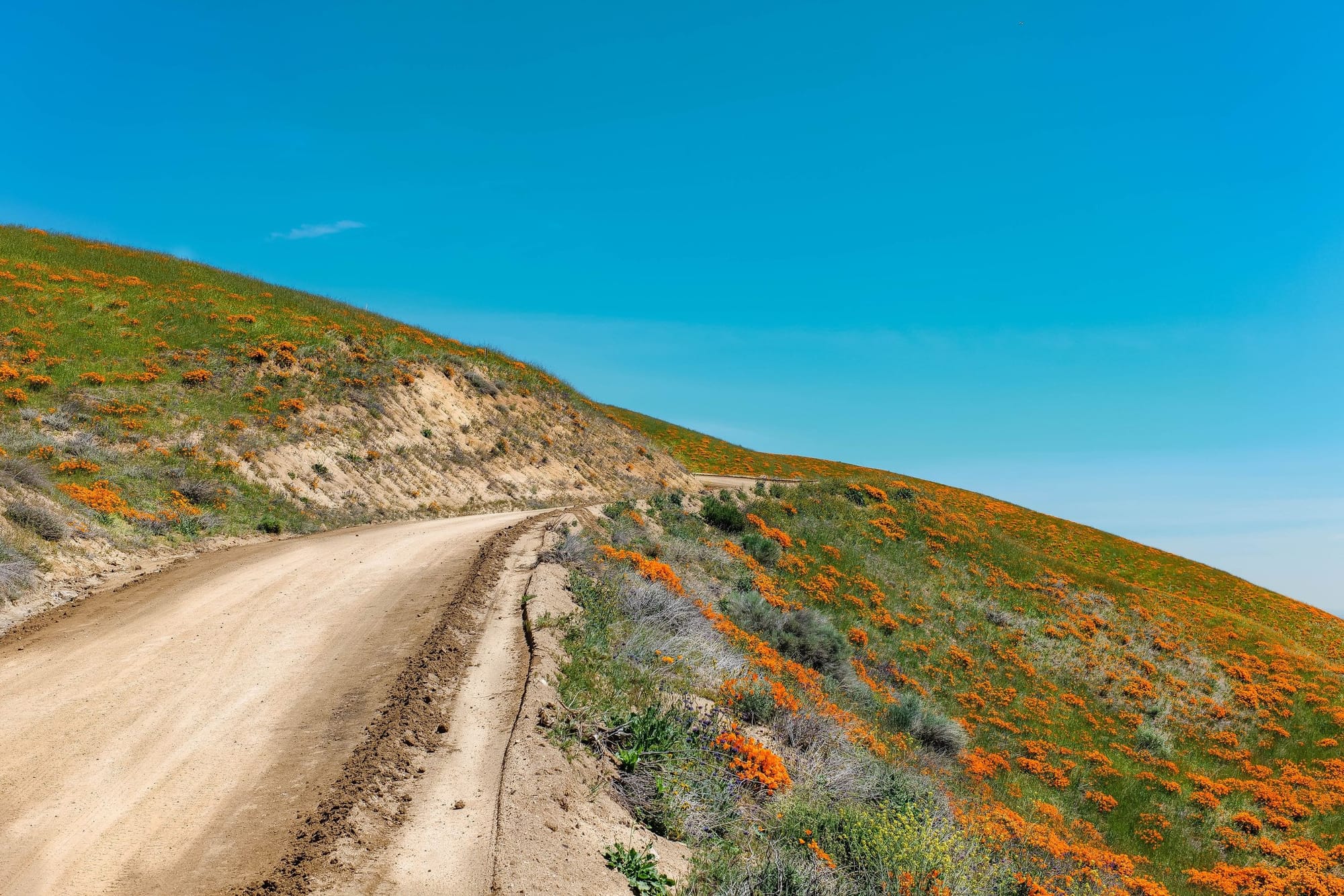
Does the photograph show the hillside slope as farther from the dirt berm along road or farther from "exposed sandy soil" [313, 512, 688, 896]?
"exposed sandy soil" [313, 512, 688, 896]

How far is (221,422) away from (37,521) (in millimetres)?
9795

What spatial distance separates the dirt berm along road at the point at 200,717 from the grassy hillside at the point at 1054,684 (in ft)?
16.1

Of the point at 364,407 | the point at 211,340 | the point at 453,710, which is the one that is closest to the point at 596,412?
the point at 364,407

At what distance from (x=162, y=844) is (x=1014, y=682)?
895 inches

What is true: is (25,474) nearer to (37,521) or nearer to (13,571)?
(37,521)

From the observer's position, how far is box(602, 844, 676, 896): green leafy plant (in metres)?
5.25

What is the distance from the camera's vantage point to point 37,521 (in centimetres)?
1254

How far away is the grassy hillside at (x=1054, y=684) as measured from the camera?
44.5ft

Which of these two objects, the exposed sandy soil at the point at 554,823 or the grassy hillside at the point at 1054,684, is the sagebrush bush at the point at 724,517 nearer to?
the grassy hillside at the point at 1054,684

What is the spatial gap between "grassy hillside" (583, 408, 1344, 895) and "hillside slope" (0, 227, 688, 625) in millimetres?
10193

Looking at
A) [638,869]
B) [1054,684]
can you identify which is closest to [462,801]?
[638,869]

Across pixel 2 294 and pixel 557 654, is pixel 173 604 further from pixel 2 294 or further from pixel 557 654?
pixel 2 294

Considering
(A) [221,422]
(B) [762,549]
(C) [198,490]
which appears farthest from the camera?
(B) [762,549]

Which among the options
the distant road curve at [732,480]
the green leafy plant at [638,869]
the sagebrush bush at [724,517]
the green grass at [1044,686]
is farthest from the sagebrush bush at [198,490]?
the distant road curve at [732,480]
